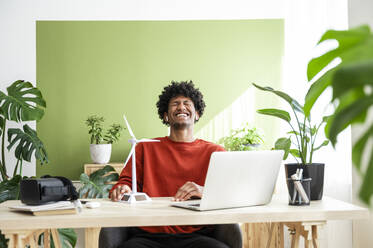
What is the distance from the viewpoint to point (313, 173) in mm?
2021

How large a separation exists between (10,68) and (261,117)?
2565 mm

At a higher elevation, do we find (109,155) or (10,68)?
(10,68)

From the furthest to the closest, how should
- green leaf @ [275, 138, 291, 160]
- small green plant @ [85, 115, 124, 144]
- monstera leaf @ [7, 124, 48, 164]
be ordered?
small green plant @ [85, 115, 124, 144] → monstera leaf @ [7, 124, 48, 164] → green leaf @ [275, 138, 291, 160]

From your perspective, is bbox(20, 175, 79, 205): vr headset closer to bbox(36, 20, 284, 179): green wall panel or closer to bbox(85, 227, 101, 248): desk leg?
bbox(85, 227, 101, 248): desk leg

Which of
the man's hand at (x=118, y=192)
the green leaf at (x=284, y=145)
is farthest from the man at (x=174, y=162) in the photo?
the green leaf at (x=284, y=145)

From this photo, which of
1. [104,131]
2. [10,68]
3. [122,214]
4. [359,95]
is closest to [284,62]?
[104,131]

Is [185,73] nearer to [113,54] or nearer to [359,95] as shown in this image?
[113,54]

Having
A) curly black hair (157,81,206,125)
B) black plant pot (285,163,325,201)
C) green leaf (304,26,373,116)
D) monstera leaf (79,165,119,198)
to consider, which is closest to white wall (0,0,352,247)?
monstera leaf (79,165,119,198)

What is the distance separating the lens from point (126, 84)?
4348 millimetres

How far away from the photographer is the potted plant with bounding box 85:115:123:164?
3.97 metres

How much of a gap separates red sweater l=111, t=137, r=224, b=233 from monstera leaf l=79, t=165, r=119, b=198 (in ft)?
2.91

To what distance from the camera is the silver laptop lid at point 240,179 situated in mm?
1707

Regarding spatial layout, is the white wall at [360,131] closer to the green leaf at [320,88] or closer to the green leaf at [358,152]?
the green leaf at [320,88]

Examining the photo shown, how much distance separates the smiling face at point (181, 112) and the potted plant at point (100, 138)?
4.63 feet
